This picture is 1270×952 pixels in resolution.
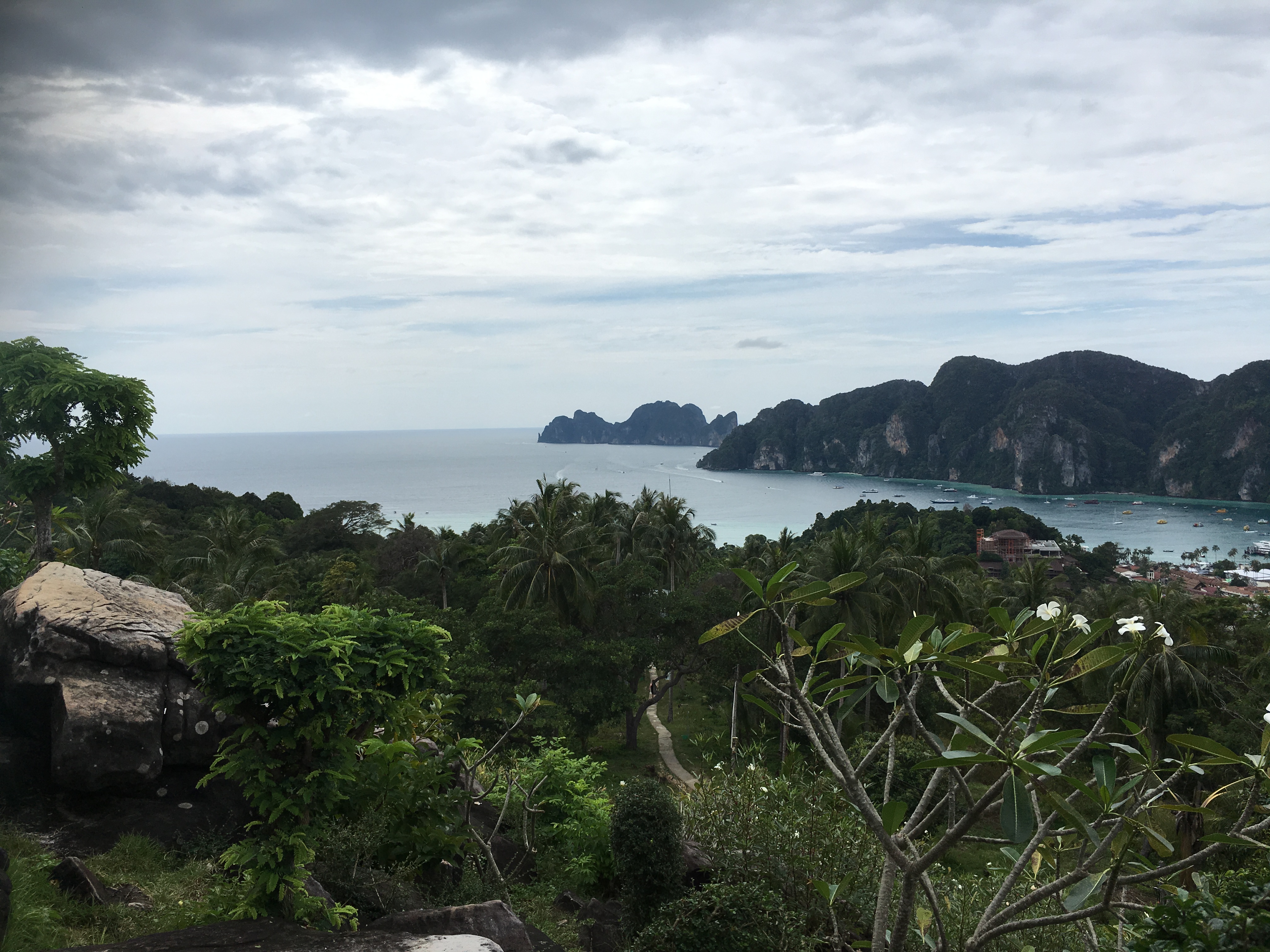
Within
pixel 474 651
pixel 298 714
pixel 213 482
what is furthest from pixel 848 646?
pixel 213 482

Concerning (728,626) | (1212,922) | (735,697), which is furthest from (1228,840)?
(735,697)

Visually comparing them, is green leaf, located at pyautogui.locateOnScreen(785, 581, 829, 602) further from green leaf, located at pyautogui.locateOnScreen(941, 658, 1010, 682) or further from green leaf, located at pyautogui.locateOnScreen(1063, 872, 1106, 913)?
green leaf, located at pyautogui.locateOnScreen(1063, 872, 1106, 913)

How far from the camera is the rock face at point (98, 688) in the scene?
703 cm

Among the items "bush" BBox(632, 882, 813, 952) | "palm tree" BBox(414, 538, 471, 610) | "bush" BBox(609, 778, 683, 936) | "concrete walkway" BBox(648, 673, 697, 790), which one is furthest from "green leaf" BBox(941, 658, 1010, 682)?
"palm tree" BBox(414, 538, 471, 610)

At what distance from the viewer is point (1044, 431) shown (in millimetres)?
135500

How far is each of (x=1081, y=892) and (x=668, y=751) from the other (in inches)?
809

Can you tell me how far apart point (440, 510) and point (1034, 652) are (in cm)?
9283

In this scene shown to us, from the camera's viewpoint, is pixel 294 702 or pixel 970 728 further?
pixel 294 702

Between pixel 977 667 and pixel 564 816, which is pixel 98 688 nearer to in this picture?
pixel 564 816

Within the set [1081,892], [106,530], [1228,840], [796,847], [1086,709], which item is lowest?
[796,847]

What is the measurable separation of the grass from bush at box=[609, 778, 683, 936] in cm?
286

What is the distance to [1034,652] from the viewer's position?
305 cm

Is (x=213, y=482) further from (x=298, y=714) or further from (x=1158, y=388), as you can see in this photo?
(x=1158, y=388)

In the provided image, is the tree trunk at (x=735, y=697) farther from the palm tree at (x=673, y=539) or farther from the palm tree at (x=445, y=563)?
the palm tree at (x=445, y=563)
